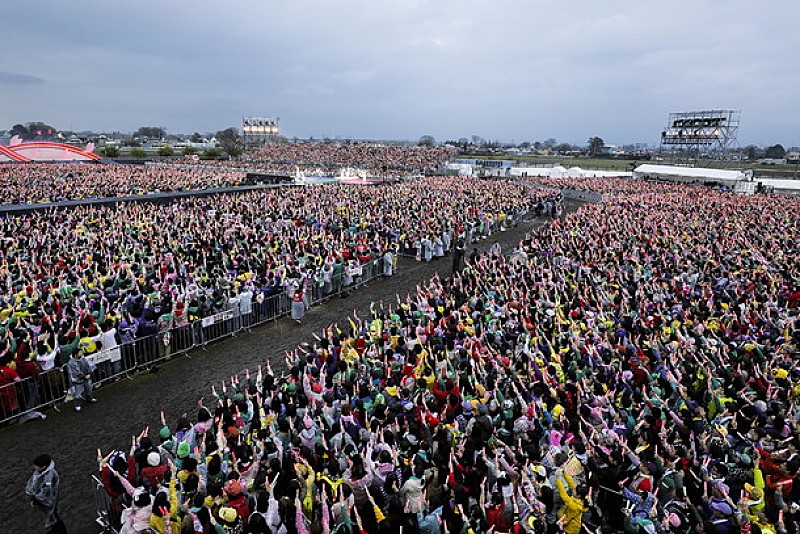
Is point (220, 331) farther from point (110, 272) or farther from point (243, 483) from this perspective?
point (243, 483)

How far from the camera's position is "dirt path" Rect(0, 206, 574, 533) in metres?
7.15

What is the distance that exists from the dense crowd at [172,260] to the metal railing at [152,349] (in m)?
0.05

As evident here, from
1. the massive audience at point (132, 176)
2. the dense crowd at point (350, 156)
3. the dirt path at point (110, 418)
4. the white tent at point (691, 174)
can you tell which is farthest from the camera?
the dense crowd at point (350, 156)

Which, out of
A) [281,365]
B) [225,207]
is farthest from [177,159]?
[281,365]

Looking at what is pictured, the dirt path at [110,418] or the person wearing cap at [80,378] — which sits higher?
the person wearing cap at [80,378]

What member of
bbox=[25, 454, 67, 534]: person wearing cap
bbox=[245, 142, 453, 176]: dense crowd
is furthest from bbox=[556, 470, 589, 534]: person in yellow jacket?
bbox=[245, 142, 453, 176]: dense crowd

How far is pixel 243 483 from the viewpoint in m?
5.69

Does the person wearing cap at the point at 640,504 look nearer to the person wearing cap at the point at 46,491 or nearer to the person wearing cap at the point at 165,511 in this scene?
the person wearing cap at the point at 165,511

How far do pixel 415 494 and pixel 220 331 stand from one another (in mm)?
9422

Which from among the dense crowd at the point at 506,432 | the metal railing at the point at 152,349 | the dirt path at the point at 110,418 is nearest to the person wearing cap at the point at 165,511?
the dense crowd at the point at 506,432

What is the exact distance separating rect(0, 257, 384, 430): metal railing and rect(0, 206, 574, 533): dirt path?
248mm

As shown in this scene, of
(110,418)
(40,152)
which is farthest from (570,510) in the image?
(40,152)

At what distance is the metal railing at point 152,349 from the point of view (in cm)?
923

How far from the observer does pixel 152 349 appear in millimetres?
11461
